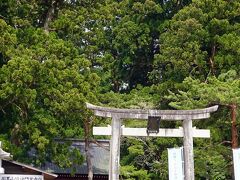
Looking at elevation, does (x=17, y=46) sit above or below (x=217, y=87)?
above

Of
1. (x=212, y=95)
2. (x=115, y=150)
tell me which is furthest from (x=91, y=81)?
(x=115, y=150)

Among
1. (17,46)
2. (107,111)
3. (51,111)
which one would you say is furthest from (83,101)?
(107,111)

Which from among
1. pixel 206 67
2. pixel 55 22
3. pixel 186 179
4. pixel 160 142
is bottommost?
pixel 186 179

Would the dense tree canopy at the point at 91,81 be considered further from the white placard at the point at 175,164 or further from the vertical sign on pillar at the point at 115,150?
the vertical sign on pillar at the point at 115,150

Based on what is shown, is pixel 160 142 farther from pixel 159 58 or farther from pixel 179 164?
pixel 179 164

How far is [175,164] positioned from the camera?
490 inches

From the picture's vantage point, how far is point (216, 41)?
23.1m

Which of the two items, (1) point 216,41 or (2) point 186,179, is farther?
(1) point 216,41

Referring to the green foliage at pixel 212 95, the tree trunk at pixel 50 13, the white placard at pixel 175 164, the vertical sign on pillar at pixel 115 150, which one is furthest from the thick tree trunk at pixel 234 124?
the tree trunk at pixel 50 13

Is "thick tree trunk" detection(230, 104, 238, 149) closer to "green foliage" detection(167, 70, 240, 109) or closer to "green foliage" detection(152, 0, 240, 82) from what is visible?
"green foliage" detection(167, 70, 240, 109)

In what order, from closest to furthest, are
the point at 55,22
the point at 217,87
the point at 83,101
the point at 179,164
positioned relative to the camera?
1. the point at 179,164
2. the point at 217,87
3. the point at 83,101
4. the point at 55,22

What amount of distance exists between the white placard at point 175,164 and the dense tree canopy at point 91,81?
166 inches

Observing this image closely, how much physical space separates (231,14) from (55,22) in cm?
808

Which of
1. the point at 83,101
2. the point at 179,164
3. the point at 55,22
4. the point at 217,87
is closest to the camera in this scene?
the point at 179,164
